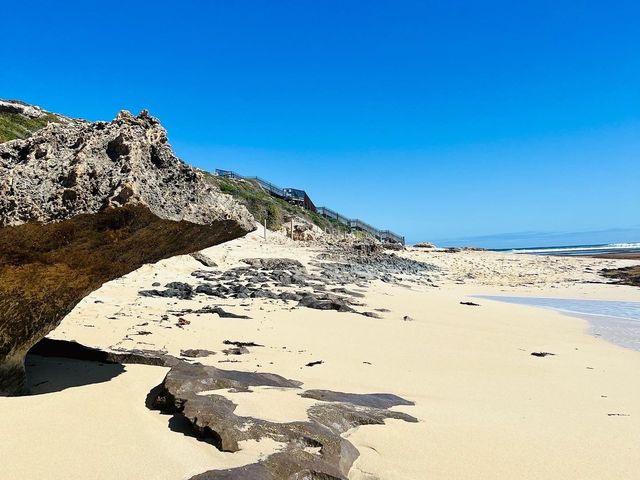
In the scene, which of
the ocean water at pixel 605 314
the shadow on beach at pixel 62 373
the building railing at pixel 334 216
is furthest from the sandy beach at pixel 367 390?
the building railing at pixel 334 216

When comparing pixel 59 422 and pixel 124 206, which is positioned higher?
pixel 124 206

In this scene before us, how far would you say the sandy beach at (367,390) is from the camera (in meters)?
2.70

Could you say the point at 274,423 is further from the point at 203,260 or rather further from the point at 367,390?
the point at 203,260

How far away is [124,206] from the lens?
3.35m

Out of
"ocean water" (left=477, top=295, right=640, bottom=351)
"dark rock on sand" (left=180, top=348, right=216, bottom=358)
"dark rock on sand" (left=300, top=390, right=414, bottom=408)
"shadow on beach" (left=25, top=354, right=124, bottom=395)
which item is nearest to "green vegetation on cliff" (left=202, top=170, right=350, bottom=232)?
"ocean water" (left=477, top=295, right=640, bottom=351)

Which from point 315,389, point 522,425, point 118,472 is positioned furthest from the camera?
point 315,389

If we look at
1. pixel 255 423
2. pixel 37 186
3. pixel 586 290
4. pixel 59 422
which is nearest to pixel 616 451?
pixel 255 423

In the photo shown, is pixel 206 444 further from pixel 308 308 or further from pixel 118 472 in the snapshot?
pixel 308 308

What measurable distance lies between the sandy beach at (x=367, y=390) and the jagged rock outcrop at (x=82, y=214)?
2.29 feet

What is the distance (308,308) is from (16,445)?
22.8 ft

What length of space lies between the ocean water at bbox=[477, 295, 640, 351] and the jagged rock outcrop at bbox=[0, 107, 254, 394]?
→ 337 inches

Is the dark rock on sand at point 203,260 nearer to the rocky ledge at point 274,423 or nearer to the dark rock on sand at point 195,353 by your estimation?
the dark rock on sand at point 195,353

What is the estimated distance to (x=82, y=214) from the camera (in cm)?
332

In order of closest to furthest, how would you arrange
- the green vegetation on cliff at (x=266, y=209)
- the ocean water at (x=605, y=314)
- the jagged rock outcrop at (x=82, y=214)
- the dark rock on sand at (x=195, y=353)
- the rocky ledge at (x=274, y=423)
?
the rocky ledge at (x=274, y=423)
the jagged rock outcrop at (x=82, y=214)
the dark rock on sand at (x=195, y=353)
the ocean water at (x=605, y=314)
the green vegetation on cliff at (x=266, y=209)
